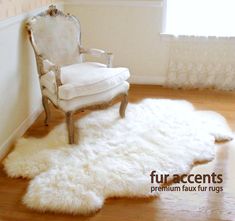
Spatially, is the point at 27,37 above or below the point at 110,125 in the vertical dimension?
above

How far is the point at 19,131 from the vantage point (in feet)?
9.94

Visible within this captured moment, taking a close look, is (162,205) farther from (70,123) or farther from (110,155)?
Answer: (70,123)

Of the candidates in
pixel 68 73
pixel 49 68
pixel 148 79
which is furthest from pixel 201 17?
pixel 49 68

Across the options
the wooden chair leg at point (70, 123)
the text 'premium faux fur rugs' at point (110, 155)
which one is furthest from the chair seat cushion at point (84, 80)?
the text 'premium faux fur rugs' at point (110, 155)

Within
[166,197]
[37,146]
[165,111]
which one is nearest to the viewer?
[166,197]

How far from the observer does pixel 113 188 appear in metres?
2.30

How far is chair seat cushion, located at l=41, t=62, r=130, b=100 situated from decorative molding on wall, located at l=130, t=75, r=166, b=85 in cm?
121

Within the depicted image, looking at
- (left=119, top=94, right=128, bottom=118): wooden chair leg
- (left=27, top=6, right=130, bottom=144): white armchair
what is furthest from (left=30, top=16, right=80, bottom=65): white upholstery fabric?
(left=119, top=94, right=128, bottom=118): wooden chair leg

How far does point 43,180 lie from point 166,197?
2.63 ft

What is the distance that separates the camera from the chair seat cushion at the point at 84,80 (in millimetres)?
2754

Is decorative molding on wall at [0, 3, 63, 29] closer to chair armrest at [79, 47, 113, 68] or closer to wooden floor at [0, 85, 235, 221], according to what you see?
chair armrest at [79, 47, 113, 68]

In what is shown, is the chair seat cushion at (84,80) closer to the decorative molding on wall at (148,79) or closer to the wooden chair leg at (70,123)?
the wooden chair leg at (70,123)

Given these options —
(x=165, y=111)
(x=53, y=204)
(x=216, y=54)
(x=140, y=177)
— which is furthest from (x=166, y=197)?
(x=216, y=54)

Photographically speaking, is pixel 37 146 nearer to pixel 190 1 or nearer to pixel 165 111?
pixel 165 111
